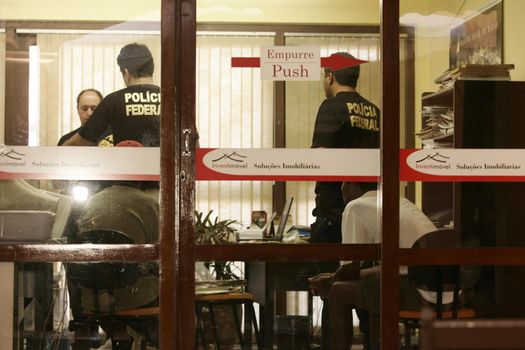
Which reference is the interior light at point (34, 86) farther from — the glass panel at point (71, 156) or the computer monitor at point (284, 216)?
the computer monitor at point (284, 216)

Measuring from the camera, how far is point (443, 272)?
3.84 metres

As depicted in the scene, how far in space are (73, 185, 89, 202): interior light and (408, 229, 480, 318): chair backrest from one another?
1350 mm

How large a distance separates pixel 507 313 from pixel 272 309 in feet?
3.26

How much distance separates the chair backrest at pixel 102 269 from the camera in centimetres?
378

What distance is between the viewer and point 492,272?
3857 mm

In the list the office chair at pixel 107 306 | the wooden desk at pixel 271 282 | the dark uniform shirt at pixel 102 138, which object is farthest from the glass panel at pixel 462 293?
the dark uniform shirt at pixel 102 138

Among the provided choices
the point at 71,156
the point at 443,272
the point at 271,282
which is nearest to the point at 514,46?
the point at 443,272

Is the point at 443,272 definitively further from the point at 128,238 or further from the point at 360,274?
the point at 128,238

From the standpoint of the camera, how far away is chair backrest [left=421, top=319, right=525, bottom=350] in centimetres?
165

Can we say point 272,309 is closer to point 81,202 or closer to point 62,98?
point 81,202

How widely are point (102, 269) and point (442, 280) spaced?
139cm

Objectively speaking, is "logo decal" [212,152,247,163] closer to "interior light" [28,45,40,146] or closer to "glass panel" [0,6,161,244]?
"glass panel" [0,6,161,244]

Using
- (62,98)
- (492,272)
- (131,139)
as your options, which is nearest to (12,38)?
(62,98)

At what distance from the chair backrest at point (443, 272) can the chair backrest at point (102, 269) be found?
1143 millimetres
